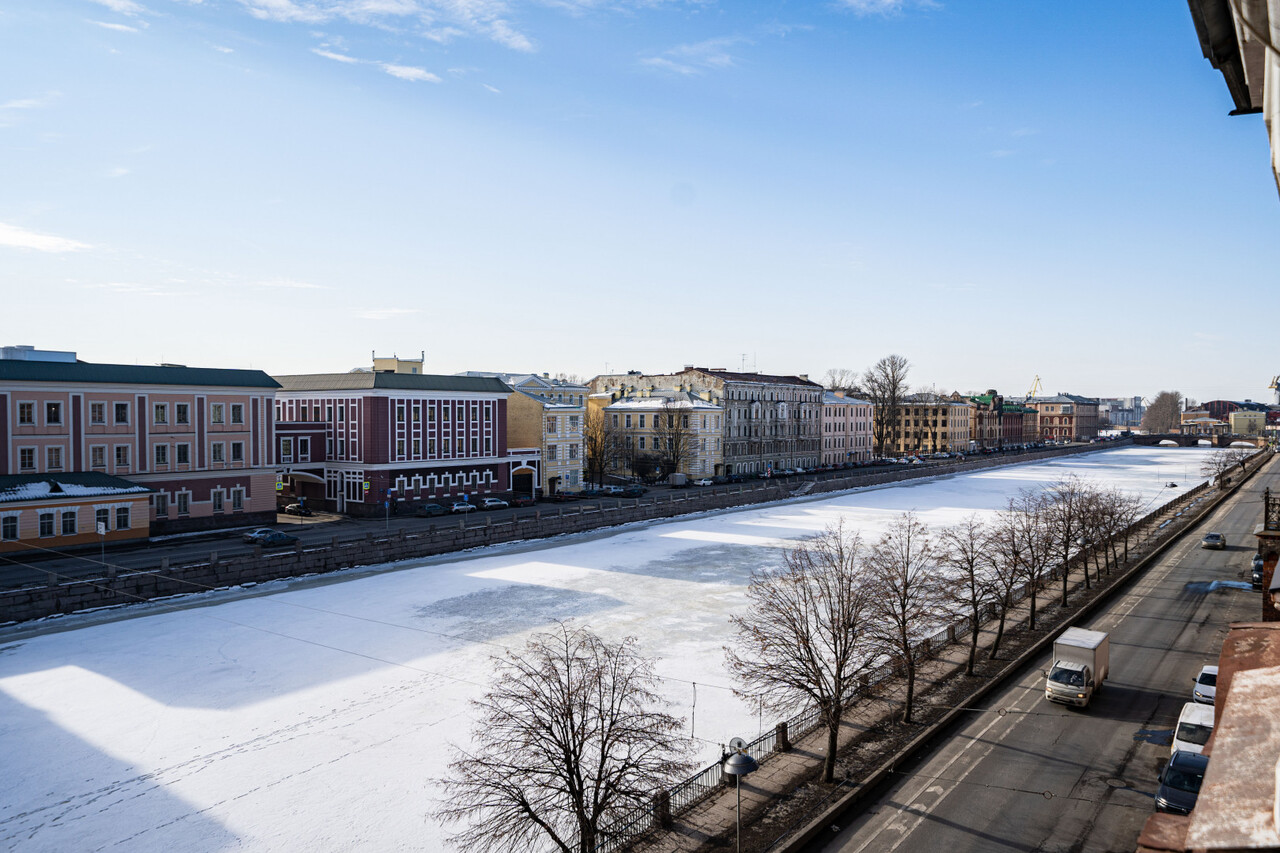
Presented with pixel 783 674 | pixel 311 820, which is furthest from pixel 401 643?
pixel 783 674

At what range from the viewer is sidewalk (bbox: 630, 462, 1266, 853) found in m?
16.7

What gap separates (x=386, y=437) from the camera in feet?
202

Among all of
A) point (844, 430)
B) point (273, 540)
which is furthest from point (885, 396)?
point (273, 540)

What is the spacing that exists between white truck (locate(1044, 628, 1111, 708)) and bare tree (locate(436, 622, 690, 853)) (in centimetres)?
1156

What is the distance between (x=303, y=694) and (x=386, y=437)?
38838mm

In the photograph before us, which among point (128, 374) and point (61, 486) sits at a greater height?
point (128, 374)

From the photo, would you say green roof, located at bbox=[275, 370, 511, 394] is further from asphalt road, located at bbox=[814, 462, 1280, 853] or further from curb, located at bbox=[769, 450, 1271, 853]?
asphalt road, located at bbox=[814, 462, 1280, 853]

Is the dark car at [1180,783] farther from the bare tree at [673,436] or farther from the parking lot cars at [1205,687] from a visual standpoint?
the bare tree at [673,436]

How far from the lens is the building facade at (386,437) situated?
6125 cm

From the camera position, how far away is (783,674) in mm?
20062

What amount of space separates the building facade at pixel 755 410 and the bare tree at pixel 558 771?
7390 cm

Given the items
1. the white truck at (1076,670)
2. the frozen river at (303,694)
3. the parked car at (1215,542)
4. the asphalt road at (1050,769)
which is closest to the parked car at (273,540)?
the frozen river at (303,694)

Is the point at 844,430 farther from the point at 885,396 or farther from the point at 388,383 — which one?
the point at 388,383

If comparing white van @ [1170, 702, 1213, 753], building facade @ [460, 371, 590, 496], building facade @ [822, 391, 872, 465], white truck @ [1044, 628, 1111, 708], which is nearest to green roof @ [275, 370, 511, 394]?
building facade @ [460, 371, 590, 496]
